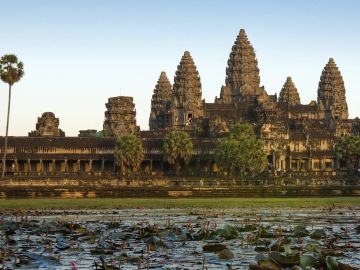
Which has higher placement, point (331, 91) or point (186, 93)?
point (331, 91)

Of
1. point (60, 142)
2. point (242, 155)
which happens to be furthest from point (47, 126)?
point (242, 155)

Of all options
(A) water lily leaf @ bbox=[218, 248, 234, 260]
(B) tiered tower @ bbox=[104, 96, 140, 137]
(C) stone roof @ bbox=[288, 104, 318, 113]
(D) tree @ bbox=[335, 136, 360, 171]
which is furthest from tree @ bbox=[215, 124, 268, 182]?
(A) water lily leaf @ bbox=[218, 248, 234, 260]

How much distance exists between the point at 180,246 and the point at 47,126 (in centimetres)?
12278

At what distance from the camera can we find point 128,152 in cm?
12838

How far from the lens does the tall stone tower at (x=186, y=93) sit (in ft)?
582

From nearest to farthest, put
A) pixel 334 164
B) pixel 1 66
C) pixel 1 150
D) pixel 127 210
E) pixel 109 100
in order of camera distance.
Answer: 1. pixel 127 210
2. pixel 1 66
3. pixel 1 150
4. pixel 334 164
5. pixel 109 100

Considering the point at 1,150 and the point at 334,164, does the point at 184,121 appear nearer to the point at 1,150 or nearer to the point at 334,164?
the point at 334,164

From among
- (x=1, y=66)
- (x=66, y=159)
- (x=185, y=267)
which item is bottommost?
(x=185, y=267)

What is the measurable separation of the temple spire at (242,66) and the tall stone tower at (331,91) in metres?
15.2

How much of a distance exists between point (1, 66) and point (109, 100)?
57638 mm

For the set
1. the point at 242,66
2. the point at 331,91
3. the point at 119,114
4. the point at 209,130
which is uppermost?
the point at 242,66

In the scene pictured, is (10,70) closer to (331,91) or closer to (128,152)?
(128,152)

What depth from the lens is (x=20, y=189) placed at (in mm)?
77688

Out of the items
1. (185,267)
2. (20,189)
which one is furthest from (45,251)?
(20,189)
